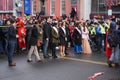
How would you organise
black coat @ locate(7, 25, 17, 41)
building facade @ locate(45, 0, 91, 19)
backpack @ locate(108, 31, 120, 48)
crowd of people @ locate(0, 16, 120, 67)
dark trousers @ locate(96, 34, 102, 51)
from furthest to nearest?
building facade @ locate(45, 0, 91, 19)
dark trousers @ locate(96, 34, 102, 51)
crowd of people @ locate(0, 16, 120, 67)
black coat @ locate(7, 25, 17, 41)
backpack @ locate(108, 31, 120, 48)

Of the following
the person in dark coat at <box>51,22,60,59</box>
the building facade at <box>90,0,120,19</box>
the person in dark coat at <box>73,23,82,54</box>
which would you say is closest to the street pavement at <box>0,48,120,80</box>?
the person in dark coat at <box>51,22,60,59</box>

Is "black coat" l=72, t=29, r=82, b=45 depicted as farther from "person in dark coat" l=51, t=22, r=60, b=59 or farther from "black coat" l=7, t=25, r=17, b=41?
"black coat" l=7, t=25, r=17, b=41

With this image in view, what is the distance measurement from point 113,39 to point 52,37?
12.5 feet

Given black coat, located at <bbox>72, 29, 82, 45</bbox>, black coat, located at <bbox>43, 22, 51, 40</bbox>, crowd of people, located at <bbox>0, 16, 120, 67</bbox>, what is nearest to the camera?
crowd of people, located at <bbox>0, 16, 120, 67</bbox>

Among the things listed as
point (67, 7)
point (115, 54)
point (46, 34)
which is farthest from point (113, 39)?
point (67, 7)

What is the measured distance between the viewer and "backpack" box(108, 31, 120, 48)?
44.7 ft

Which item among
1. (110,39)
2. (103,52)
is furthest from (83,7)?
(110,39)

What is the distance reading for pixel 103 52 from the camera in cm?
1973

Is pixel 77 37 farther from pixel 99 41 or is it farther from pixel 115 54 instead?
pixel 115 54

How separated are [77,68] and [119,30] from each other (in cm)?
209

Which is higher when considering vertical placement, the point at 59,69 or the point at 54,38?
the point at 54,38

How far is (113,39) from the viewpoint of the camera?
1365 cm

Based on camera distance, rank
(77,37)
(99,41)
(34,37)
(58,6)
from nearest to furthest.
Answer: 1. (34,37)
2. (77,37)
3. (99,41)
4. (58,6)

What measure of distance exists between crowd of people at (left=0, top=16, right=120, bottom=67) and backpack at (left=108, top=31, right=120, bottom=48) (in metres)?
0.12
